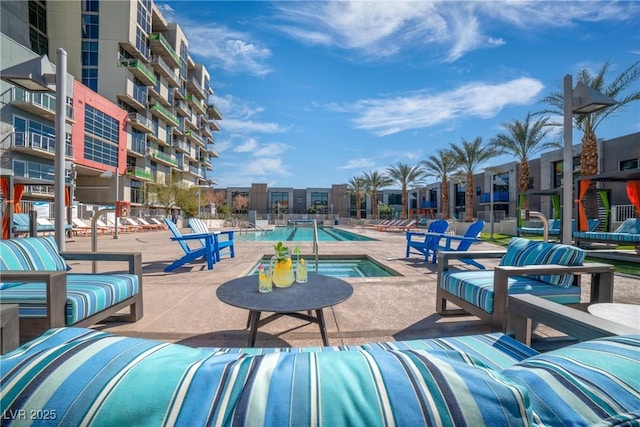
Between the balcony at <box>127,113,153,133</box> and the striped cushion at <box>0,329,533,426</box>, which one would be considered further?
the balcony at <box>127,113,153,133</box>

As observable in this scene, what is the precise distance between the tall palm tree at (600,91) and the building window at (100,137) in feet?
90.6

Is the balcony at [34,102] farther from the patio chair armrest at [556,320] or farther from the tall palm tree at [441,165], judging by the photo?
the tall palm tree at [441,165]

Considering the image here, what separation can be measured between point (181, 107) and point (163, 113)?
498 cm

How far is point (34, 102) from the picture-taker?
16125 mm

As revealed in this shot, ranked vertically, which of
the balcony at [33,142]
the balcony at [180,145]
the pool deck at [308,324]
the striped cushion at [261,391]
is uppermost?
the balcony at [180,145]

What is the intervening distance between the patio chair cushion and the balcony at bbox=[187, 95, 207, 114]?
120 ft

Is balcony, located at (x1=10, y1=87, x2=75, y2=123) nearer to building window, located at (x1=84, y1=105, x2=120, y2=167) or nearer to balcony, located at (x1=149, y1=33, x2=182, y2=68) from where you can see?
building window, located at (x1=84, y1=105, x2=120, y2=167)

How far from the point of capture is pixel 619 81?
404 inches

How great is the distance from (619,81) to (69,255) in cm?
1639

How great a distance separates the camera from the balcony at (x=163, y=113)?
26.7 metres

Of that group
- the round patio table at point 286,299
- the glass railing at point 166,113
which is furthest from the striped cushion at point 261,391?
the glass railing at point 166,113

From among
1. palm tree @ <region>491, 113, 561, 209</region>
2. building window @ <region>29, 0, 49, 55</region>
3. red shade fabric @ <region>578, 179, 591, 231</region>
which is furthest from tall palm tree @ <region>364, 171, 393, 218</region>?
building window @ <region>29, 0, 49, 55</region>

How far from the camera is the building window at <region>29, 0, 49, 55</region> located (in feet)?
70.0

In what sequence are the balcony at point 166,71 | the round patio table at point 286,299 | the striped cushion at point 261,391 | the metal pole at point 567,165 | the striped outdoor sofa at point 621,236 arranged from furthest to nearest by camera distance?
1. the balcony at point 166,71
2. the striped outdoor sofa at point 621,236
3. the metal pole at point 567,165
4. the round patio table at point 286,299
5. the striped cushion at point 261,391
